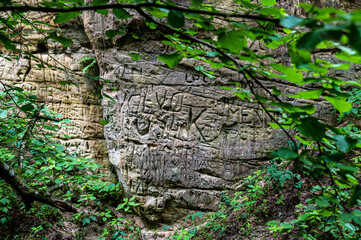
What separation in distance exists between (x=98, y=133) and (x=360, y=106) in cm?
576

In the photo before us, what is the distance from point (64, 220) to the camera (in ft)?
13.6

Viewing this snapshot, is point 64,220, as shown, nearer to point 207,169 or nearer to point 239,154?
point 207,169

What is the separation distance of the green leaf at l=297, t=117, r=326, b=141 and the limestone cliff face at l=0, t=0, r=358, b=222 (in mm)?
3877

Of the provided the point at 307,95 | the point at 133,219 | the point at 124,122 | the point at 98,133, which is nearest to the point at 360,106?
the point at 307,95

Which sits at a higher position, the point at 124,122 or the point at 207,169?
the point at 124,122

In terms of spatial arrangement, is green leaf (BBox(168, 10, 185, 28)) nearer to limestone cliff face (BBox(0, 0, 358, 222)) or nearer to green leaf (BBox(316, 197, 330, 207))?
green leaf (BBox(316, 197, 330, 207))

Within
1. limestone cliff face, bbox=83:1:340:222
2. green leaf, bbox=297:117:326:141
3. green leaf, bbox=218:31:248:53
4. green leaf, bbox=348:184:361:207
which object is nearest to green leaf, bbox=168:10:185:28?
green leaf, bbox=218:31:248:53

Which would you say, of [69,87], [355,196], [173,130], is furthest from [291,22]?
[69,87]

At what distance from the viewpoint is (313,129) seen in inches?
32.6

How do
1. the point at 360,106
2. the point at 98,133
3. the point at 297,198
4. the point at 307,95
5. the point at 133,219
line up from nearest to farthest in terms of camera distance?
the point at 307,95, the point at 297,198, the point at 360,106, the point at 133,219, the point at 98,133

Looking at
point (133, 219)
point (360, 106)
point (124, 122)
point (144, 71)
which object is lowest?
point (133, 219)

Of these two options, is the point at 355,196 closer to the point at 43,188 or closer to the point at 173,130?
the point at 173,130

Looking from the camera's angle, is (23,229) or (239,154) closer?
(23,229)

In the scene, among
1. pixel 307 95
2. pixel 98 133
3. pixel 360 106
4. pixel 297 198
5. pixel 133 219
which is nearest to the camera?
pixel 307 95
